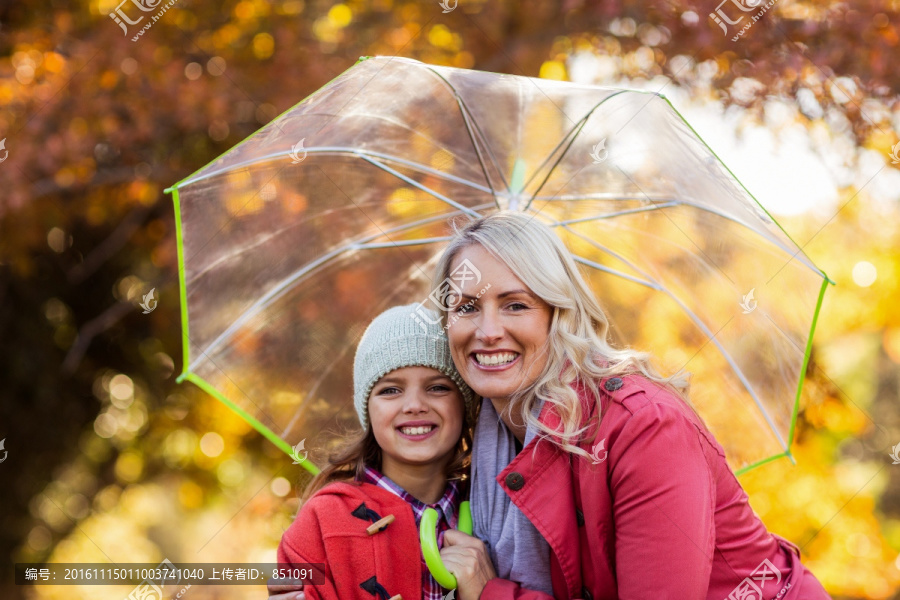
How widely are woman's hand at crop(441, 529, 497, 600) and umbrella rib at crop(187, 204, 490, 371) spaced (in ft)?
3.84

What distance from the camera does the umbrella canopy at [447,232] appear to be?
103 inches

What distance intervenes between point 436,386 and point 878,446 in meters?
9.56

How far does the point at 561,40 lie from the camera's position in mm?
5027

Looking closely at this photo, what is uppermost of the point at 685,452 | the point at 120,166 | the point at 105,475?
the point at 685,452

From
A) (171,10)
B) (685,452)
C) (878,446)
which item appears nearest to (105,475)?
(171,10)

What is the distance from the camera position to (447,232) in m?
3.17

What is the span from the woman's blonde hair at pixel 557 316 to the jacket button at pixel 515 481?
0.49ft

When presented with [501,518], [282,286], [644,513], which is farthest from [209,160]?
[644,513]

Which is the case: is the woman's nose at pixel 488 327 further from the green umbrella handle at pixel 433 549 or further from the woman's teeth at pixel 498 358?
the green umbrella handle at pixel 433 549

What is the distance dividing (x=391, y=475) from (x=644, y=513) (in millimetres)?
1047

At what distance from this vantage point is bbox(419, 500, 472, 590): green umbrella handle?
7.85 feet

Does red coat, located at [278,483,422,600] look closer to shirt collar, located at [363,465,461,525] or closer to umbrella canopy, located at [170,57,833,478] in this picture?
shirt collar, located at [363,465,461,525]

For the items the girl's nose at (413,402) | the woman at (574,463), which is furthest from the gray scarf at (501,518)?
the girl's nose at (413,402)

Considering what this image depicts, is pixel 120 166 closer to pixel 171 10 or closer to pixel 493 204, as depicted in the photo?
pixel 171 10
